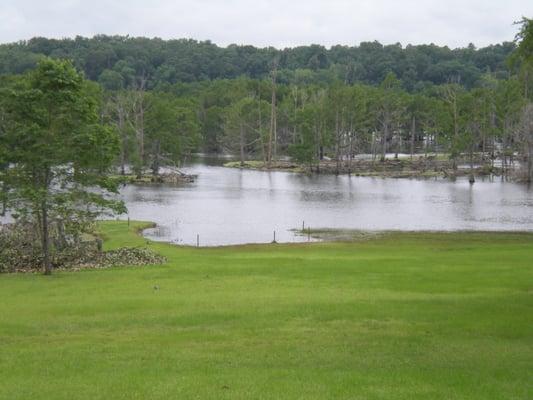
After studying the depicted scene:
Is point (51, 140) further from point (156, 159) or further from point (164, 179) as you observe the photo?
point (156, 159)

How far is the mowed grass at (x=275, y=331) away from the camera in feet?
46.3

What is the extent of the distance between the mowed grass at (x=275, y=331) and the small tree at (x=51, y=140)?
3.76m

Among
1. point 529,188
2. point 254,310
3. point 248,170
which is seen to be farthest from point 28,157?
point 248,170

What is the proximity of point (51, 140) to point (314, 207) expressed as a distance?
46745mm

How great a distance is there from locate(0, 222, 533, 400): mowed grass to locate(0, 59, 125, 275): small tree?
376 centimetres

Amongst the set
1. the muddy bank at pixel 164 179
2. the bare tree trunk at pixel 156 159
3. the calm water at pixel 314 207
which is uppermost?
the bare tree trunk at pixel 156 159

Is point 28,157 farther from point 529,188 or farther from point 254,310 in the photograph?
point 529,188

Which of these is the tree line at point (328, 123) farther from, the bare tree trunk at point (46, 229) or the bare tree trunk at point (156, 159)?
the bare tree trunk at point (46, 229)

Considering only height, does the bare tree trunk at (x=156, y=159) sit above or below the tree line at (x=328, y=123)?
below

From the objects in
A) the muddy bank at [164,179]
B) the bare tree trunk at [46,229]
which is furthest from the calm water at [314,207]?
the bare tree trunk at [46,229]

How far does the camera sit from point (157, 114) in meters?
117

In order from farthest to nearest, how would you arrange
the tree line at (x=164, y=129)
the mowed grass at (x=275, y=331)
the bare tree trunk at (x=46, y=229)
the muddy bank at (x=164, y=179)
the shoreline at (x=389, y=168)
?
the shoreline at (x=389, y=168), the muddy bank at (x=164, y=179), the bare tree trunk at (x=46, y=229), the tree line at (x=164, y=129), the mowed grass at (x=275, y=331)

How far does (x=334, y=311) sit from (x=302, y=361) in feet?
21.2

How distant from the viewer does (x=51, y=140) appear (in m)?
32.9
